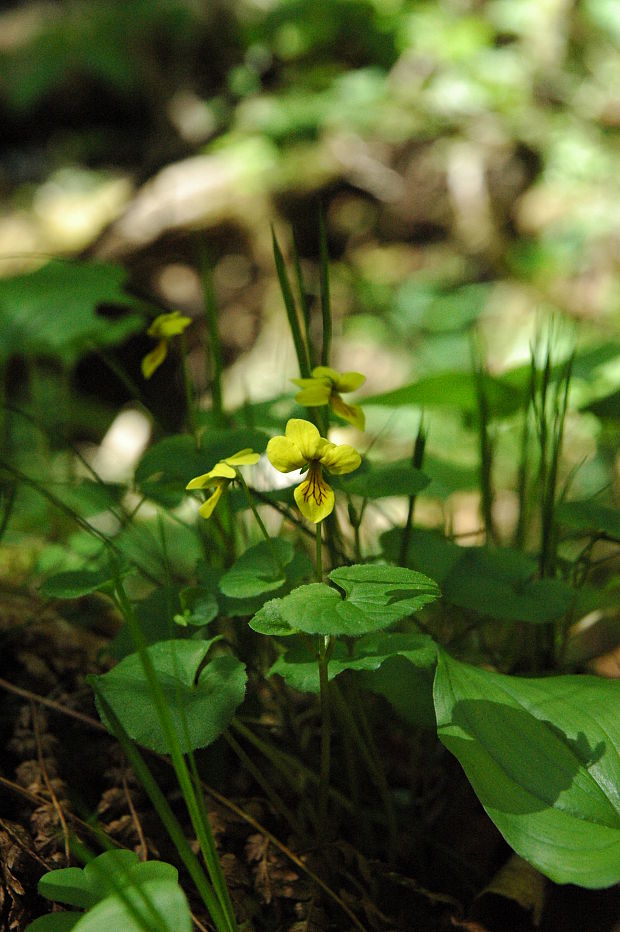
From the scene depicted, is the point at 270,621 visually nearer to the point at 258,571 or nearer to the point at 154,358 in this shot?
the point at 258,571

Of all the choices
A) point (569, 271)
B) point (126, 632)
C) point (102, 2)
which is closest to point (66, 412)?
point (126, 632)

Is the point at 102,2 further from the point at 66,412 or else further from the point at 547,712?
the point at 547,712

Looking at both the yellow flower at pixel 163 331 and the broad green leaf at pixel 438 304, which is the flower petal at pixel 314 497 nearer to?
the yellow flower at pixel 163 331

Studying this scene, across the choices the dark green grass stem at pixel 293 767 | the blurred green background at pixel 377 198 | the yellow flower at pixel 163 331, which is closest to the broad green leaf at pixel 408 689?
the dark green grass stem at pixel 293 767

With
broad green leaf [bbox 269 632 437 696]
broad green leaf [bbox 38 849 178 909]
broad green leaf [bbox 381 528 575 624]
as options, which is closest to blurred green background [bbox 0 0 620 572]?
broad green leaf [bbox 381 528 575 624]

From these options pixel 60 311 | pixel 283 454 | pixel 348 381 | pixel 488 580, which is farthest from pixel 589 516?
pixel 60 311

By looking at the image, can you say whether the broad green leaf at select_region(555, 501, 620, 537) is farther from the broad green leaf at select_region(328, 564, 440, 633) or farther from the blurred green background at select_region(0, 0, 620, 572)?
the blurred green background at select_region(0, 0, 620, 572)
